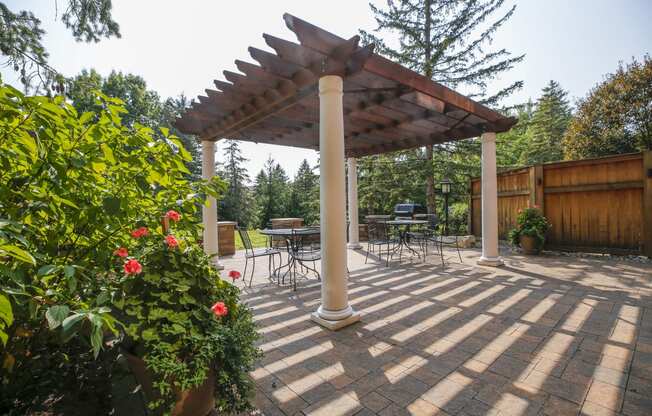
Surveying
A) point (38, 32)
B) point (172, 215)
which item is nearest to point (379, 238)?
point (172, 215)

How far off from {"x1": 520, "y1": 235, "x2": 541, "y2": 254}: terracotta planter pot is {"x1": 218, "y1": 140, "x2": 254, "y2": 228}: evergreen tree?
52.0ft

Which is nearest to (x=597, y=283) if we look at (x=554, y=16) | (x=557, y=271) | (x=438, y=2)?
(x=557, y=271)

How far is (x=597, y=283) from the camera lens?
397cm

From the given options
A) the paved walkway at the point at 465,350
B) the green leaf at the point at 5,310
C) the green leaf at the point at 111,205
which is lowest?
the paved walkway at the point at 465,350

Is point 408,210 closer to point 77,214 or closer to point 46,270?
point 77,214

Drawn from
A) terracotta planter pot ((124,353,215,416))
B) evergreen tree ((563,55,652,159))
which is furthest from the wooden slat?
terracotta planter pot ((124,353,215,416))

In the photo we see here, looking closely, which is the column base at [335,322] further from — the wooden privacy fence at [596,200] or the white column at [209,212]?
the wooden privacy fence at [596,200]

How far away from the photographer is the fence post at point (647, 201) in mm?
5035

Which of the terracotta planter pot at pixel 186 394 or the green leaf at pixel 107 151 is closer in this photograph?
the green leaf at pixel 107 151

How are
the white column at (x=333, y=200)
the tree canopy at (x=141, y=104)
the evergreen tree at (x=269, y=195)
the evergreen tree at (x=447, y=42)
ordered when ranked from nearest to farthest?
the white column at (x=333, y=200)
the evergreen tree at (x=447, y=42)
the tree canopy at (x=141, y=104)
the evergreen tree at (x=269, y=195)

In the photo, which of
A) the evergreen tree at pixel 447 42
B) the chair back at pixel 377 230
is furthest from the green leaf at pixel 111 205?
the evergreen tree at pixel 447 42

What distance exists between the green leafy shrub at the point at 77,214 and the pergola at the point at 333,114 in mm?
492

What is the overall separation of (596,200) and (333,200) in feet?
20.1

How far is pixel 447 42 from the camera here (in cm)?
918
